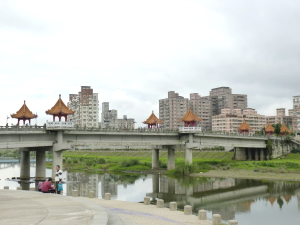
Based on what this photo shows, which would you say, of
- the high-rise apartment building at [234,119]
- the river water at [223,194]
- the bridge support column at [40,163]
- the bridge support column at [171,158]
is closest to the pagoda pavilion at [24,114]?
the bridge support column at [40,163]

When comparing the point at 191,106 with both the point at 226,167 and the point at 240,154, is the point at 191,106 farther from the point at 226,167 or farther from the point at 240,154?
the point at 226,167

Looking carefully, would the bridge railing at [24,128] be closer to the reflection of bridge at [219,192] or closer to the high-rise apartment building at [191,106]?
the reflection of bridge at [219,192]

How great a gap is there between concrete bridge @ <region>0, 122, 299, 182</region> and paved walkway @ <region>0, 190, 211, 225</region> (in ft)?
79.7

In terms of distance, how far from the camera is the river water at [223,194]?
3362 cm

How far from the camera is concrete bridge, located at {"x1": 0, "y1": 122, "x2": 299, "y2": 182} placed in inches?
2032

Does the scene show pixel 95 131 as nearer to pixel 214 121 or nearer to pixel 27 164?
pixel 27 164

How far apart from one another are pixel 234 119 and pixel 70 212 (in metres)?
152

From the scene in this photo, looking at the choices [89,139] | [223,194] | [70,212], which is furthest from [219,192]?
[70,212]

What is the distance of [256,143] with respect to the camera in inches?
3497

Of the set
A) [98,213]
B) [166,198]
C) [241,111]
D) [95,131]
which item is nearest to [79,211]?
[98,213]

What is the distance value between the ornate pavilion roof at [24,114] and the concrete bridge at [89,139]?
165 inches

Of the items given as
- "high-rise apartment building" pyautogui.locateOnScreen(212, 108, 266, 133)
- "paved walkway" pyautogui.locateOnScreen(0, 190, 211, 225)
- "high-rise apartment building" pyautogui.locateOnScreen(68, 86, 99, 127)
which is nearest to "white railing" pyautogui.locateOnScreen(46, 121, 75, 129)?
"paved walkway" pyautogui.locateOnScreen(0, 190, 211, 225)

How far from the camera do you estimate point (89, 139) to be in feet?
197

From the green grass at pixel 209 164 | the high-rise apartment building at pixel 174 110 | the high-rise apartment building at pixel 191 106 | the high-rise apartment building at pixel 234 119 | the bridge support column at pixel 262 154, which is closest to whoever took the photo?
the green grass at pixel 209 164
